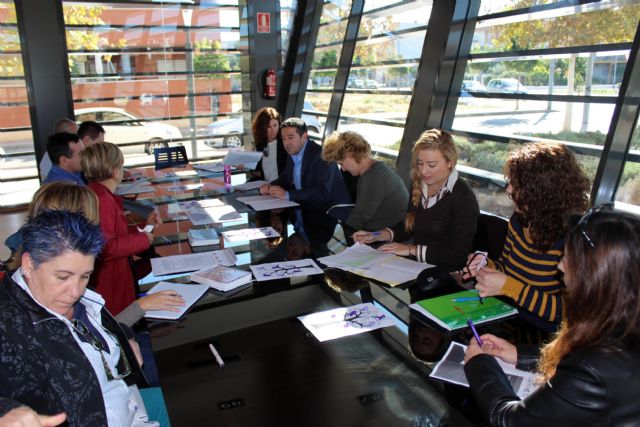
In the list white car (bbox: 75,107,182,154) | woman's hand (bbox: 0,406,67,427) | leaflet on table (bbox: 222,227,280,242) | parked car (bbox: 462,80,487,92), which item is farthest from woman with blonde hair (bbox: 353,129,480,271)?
white car (bbox: 75,107,182,154)

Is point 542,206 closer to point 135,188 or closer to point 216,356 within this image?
point 216,356

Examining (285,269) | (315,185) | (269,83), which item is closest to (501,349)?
(285,269)

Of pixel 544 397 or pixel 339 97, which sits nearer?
pixel 544 397

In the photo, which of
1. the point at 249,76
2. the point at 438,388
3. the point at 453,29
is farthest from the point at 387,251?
the point at 249,76

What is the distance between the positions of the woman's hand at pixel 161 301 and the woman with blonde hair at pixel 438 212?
1102mm

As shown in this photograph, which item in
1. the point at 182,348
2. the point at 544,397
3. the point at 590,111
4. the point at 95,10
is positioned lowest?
the point at 182,348

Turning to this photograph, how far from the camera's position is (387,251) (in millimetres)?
2623

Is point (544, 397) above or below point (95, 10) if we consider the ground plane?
below

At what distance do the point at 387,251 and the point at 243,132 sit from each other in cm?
598

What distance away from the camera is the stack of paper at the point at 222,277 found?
2193 mm

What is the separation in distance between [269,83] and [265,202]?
4377 mm

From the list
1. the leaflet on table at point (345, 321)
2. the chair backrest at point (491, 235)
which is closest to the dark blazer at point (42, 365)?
the leaflet on table at point (345, 321)

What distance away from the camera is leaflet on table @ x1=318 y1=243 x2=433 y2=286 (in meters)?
2.24

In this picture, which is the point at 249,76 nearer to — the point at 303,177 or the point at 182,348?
the point at 303,177
